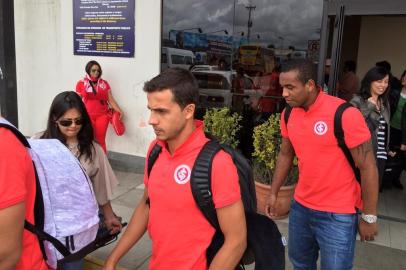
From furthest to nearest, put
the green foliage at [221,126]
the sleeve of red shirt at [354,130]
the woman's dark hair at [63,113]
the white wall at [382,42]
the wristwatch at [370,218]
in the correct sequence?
the white wall at [382,42]
the green foliage at [221,126]
the woman's dark hair at [63,113]
the wristwatch at [370,218]
the sleeve of red shirt at [354,130]

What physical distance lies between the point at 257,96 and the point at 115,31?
7.96 ft

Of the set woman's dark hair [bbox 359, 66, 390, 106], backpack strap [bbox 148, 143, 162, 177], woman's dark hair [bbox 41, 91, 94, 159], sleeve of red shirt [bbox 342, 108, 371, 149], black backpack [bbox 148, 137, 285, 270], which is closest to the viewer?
black backpack [bbox 148, 137, 285, 270]

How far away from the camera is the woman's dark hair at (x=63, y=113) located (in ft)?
8.71

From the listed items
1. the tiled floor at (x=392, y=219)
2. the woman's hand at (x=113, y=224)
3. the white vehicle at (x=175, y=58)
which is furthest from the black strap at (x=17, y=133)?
the white vehicle at (x=175, y=58)

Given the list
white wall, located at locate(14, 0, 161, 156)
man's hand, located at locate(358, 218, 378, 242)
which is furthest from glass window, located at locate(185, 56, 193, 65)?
man's hand, located at locate(358, 218, 378, 242)

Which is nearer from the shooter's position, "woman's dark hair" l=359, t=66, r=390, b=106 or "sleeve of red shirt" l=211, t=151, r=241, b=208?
"sleeve of red shirt" l=211, t=151, r=241, b=208

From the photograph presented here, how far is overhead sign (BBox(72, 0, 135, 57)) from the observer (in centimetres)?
603

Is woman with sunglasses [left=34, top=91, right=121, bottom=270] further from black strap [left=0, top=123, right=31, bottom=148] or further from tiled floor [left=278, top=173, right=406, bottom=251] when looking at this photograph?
tiled floor [left=278, top=173, right=406, bottom=251]

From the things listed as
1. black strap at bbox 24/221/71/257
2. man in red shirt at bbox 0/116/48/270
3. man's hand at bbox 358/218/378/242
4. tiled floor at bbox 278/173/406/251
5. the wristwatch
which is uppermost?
man in red shirt at bbox 0/116/48/270

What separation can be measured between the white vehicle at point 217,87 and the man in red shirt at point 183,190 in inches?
167

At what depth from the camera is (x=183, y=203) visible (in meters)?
1.60

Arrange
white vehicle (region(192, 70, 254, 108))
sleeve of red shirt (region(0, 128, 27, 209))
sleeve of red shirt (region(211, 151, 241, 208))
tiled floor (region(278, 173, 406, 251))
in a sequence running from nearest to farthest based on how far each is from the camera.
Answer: sleeve of red shirt (region(0, 128, 27, 209)) → sleeve of red shirt (region(211, 151, 241, 208)) → tiled floor (region(278, 173, 406, 251)) → white vehicle (region(192, 70, 254, 108))

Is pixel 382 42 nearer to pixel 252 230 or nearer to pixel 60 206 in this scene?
pixel 252 230

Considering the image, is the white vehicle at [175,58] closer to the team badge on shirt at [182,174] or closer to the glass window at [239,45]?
the glass window at [239,45]
